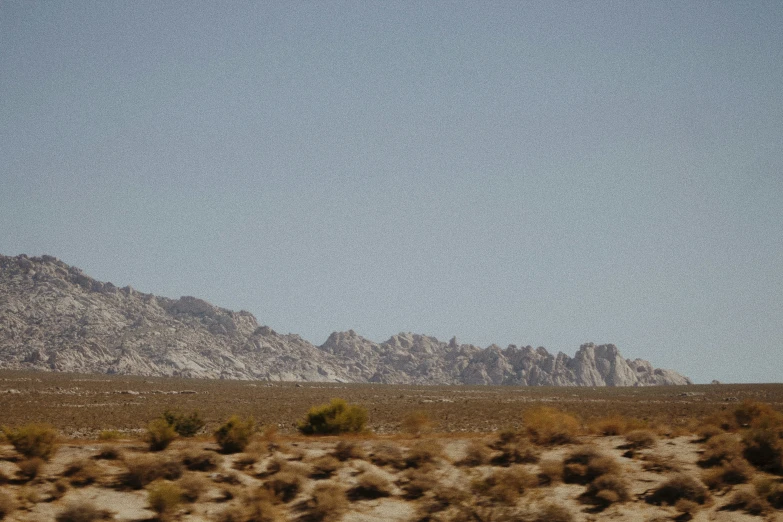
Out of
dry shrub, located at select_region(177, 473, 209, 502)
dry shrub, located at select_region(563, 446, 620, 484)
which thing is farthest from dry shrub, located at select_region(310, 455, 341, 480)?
dry shrub, located at select_region(563, 446, 620, 484)

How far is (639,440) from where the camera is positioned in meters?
21.1

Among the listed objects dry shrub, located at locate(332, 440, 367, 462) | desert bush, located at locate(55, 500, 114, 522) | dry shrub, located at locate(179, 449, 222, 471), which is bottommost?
desert bush, located at locate(55, 500, 114, 522)

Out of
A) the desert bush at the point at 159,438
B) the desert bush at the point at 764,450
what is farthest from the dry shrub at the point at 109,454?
the desert bush at the point at 764,450

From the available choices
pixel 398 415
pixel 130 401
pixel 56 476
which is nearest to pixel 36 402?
pixel 130 401

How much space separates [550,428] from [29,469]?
49.1 ft

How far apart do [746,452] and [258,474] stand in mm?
14138

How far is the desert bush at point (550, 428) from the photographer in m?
21.0

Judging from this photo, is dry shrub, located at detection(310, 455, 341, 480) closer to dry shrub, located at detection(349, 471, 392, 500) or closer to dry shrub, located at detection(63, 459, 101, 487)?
dry shrub, located at detection(349, 471, 392, 500)

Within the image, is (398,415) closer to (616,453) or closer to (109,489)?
(616,453)

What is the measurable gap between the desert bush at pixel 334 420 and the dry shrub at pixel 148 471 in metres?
9.47

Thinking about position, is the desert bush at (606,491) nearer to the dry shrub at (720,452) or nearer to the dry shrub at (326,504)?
the dry shrub at (720,452)

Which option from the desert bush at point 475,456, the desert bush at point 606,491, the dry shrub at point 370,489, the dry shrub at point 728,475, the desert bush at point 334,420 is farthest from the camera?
the desert bush at point 334,420

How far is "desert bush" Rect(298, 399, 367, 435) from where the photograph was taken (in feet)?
84.8

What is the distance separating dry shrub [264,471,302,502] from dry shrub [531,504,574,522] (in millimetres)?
5839
